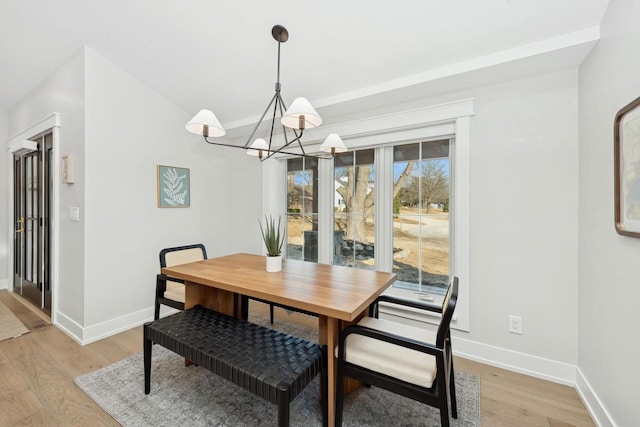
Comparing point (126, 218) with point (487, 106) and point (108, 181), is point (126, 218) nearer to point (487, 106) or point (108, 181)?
point (108, 181)

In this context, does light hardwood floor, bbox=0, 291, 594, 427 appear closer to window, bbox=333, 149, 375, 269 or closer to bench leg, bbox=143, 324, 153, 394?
bench leg, bbox=143, 324, 153, 394

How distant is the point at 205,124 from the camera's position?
1.66 m

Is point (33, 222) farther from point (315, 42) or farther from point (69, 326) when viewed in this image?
point (315, 42)

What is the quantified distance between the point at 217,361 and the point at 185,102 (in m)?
2.78

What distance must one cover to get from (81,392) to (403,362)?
2058 mm

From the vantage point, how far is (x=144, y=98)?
2.85 meters

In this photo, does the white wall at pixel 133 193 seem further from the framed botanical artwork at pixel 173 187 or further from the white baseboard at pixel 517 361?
the white baseboard at pixel 517 361

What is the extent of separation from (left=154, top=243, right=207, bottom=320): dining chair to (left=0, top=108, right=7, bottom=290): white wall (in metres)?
3.20

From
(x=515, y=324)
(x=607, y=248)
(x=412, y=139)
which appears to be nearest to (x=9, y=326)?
(x=412, y=139)

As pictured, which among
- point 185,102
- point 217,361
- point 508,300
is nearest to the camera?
point 217,361

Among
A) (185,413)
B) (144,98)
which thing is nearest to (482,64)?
(185,413)

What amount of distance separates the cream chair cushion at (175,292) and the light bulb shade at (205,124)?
1427 mm

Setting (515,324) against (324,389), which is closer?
(324,389)

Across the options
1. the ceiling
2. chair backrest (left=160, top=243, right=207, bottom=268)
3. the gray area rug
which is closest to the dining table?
the gray area rug
